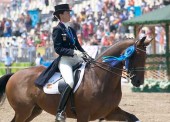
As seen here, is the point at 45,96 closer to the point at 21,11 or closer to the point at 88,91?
the point at 88,91

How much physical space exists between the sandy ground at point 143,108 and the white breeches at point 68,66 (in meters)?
3.56

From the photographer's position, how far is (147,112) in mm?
14617

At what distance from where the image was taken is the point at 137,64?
9242 millimetres

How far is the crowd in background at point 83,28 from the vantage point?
2783cm

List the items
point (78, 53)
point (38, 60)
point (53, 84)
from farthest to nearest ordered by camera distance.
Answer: point (38, 60) < point (53, 84) < point (78, 53)

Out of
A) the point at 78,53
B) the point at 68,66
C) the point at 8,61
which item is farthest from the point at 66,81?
the point at 8,61

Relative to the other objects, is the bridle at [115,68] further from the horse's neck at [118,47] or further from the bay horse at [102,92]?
the horse's neck at [118,47]

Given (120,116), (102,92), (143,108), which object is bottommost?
(143,108)

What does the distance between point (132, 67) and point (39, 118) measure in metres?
4.92

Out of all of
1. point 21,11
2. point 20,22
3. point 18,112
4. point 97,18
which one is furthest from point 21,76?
point 21,11

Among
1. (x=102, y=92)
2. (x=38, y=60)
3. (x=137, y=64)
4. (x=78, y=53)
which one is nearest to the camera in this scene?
(x=137, y=64)

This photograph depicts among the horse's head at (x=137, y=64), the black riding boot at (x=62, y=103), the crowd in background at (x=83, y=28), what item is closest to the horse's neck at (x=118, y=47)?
the horse's head at (x=137, y=64)

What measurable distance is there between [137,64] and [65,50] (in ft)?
3.94

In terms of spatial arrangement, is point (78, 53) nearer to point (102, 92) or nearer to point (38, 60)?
→ point (102, 92)
